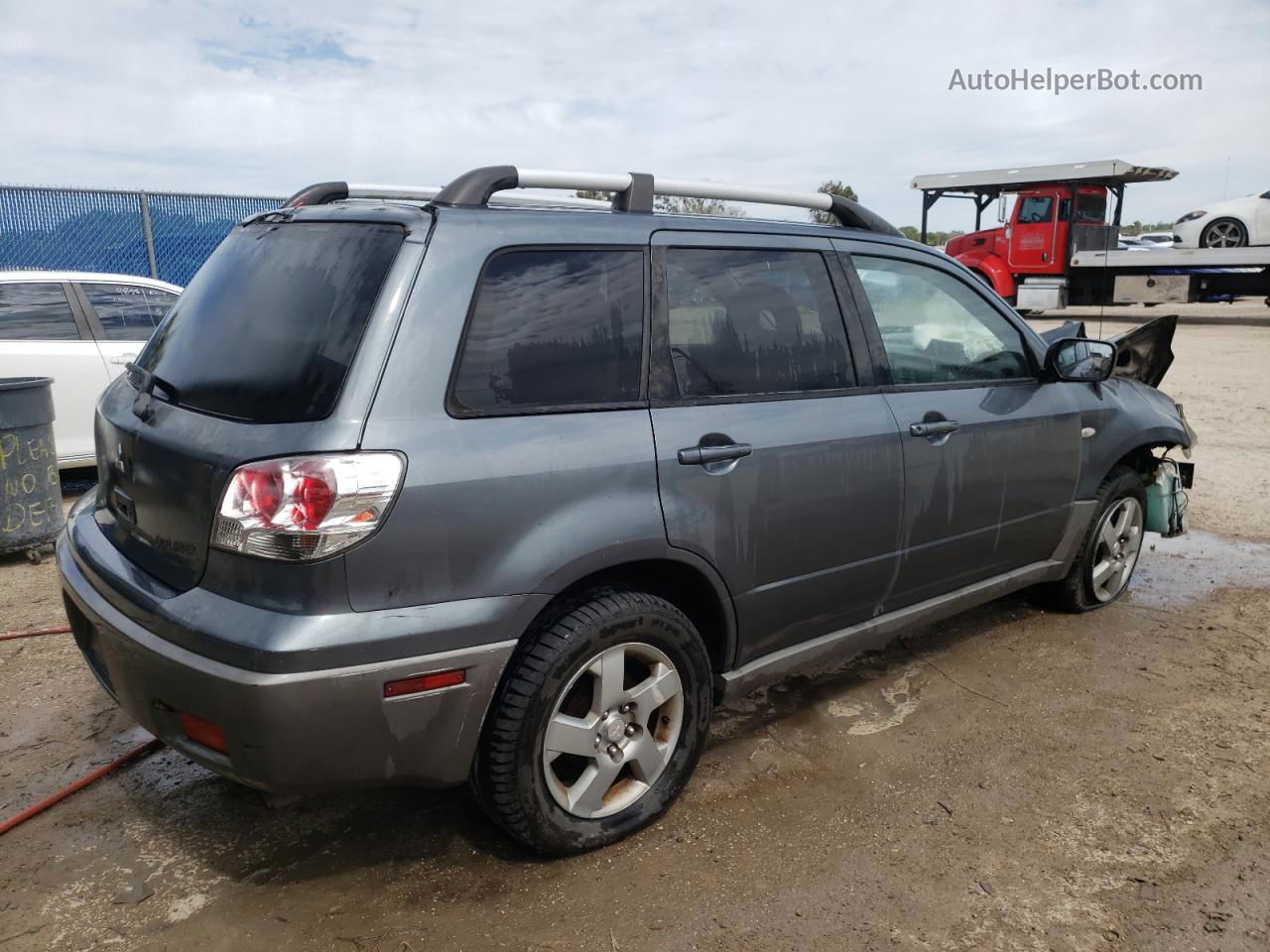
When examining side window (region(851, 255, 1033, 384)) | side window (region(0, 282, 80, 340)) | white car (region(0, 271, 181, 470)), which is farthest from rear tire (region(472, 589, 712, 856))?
side window (region(0, 282, 80, 340))

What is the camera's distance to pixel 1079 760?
324 cm

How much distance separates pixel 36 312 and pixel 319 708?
5.61 m

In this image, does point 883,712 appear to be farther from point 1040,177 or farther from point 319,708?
point 1040,177

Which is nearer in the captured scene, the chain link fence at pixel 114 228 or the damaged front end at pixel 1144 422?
the damaged front end at pixel 1144 422

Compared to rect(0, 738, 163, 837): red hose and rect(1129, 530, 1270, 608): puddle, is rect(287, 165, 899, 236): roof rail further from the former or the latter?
rect(1129, 530, 1270, 608): puddle

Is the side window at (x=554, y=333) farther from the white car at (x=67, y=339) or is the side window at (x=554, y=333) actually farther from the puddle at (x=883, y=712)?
the white car at (x=67, y=339)

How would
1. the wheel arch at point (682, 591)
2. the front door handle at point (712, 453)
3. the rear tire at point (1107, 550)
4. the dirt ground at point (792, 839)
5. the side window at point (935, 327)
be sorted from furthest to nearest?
the rear tire at point (1107, 550) → the side window at point (935, 327) → the front door handle at point (712, 453) → the wheel arch at point (682, 591) → the dirt ground at point (792, 839)

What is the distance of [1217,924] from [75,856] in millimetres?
3035

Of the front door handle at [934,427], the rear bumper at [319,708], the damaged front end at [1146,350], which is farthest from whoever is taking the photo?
the damaged front end at [1146,350]

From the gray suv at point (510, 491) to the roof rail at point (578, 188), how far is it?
14 millimetres

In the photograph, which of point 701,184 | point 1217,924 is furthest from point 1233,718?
point 701,184

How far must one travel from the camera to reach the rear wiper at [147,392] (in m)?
2.59

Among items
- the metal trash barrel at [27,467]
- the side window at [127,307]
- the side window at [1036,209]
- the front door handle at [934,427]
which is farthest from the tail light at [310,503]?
the side window at [1036,209]

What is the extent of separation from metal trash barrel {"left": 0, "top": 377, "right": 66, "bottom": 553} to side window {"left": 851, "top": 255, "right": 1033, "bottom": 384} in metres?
4.34
